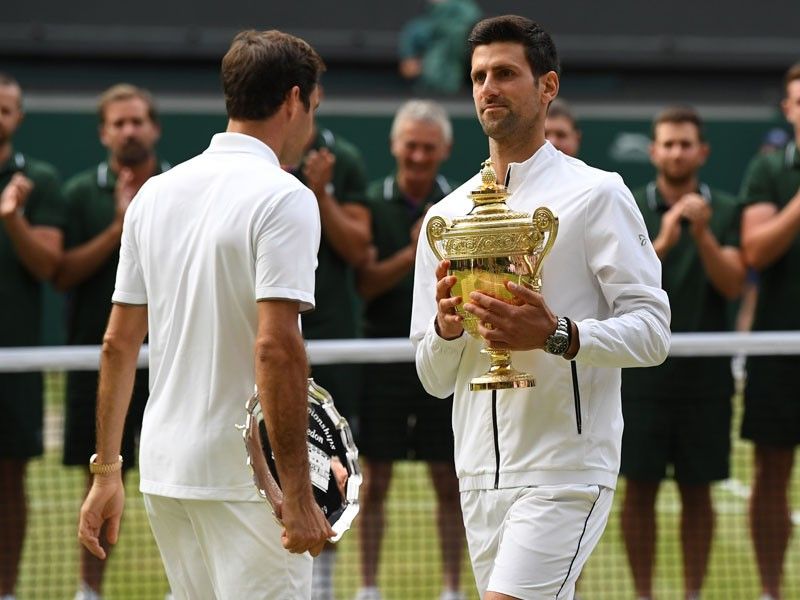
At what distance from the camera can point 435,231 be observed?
11.9 ft

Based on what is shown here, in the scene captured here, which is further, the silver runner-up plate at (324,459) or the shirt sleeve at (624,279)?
the shirt sleeve at (624,279)

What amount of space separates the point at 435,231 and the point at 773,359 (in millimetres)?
3276

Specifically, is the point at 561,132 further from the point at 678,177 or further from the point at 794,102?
the point at 794,102

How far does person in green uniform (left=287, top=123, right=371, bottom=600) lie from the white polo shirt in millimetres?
2627

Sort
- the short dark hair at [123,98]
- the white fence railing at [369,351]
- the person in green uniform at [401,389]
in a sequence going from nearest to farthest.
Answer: the white fence railing at [369,351]
the person in green uniform at [401,389]
the short dark hair at [123,98]

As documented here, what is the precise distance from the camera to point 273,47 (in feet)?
11.6

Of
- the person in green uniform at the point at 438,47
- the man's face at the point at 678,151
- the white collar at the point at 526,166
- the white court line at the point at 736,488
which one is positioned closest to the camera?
the white collar at the point at 526,166

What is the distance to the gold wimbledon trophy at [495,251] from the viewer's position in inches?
138

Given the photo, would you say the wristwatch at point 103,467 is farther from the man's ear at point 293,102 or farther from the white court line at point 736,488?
the white court line at point 736,488

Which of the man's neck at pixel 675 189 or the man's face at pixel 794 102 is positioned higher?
the man's face at pixel 794 102

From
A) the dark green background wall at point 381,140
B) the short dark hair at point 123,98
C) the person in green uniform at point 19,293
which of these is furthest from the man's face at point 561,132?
the dark green background wall at point 381,140

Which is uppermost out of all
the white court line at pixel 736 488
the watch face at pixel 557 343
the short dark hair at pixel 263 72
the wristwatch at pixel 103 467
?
the short dark hair at pixel 263 72

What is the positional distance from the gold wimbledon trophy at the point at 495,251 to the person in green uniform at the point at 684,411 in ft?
9.23

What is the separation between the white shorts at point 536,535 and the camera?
355cm
